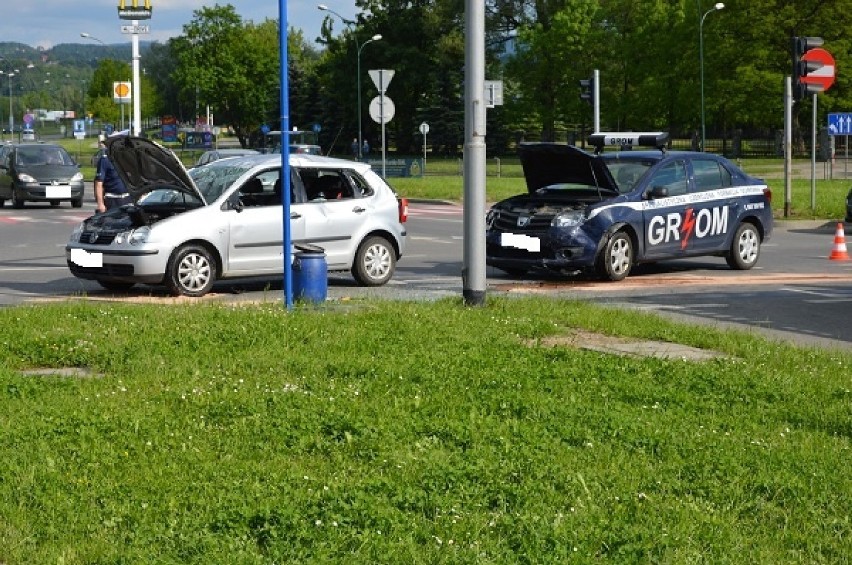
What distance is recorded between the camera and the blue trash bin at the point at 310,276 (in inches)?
512

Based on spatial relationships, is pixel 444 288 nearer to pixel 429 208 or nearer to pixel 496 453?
pixel 496 453

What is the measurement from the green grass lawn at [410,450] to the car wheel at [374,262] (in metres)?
6.20

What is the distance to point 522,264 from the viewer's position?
16.8 m

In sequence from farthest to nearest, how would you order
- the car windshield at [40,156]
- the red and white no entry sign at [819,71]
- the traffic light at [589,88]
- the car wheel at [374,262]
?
the car windshield at [40,156]
the traffic light at [589,88]
the red and white no entry sign at [819,71]
the car wheel at [374,262]

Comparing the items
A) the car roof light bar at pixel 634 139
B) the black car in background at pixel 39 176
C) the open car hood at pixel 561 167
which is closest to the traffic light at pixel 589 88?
the black car in background at pixel 39 176

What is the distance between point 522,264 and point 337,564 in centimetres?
1210

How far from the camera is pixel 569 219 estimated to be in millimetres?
16500

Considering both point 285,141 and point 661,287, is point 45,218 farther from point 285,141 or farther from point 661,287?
point 285,141

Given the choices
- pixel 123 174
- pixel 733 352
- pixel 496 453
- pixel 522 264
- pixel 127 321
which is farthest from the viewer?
pixel 522 264

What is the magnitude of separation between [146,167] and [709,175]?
744cm

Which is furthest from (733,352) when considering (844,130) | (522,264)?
(844,130)

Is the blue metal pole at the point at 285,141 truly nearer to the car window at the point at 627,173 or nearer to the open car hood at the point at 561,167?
the open car hood at the point at 561,167

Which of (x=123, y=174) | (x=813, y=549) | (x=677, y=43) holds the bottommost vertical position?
(x=813, y=549)

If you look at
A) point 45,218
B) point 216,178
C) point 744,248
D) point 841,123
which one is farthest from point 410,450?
point 841,123
